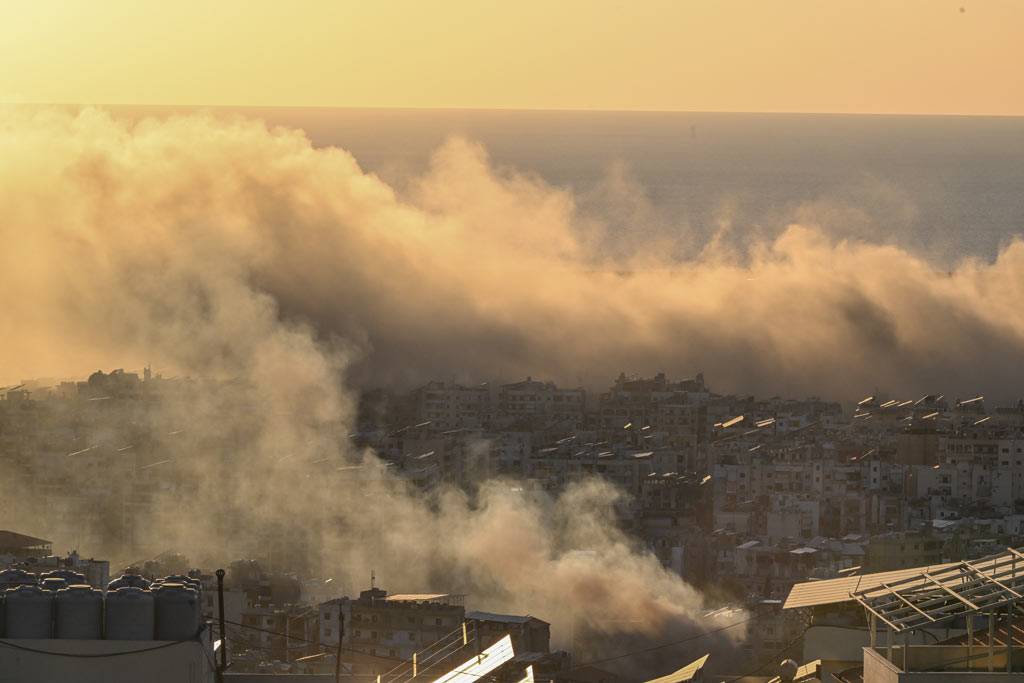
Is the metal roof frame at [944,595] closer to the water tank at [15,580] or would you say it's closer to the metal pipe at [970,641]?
the metal pipe at [970,641]

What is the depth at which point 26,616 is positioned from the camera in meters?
10.5

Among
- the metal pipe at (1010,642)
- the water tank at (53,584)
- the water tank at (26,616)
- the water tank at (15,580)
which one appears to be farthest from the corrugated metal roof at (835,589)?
the water tank at (26,616)

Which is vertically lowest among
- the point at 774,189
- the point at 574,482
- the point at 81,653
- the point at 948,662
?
the point at 948,662

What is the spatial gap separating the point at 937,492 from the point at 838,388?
1905 centimetres

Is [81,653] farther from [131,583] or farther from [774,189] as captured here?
[774,189]

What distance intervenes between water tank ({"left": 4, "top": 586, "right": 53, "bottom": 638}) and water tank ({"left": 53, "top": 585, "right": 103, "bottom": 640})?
0.04 m

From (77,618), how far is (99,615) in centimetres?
10

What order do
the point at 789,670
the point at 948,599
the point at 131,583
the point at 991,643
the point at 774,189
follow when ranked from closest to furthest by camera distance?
the point at 991,643 → the point at 131,583 → the point at 948,599 → the point at 789,670 → the point at 774,189

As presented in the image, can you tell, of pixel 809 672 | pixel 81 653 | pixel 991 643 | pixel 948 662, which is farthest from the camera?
pixel 809 672

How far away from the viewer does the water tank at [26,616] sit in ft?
34.4

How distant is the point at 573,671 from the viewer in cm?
2381

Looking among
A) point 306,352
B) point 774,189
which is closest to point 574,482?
point 306,352

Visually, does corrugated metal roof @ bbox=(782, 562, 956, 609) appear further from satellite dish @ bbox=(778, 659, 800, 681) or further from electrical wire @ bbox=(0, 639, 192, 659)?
electrical wire @ bbox=(0, 639, 192, 659)

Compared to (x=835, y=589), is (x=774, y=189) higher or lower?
higher
